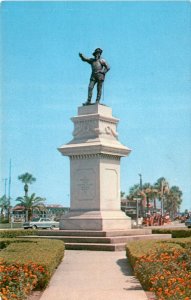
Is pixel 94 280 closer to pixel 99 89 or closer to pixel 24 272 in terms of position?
pixel 24 272

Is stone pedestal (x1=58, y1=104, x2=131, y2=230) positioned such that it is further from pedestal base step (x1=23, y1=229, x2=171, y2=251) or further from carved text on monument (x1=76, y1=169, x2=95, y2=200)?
pedestal base step (x1=23, y1=229, x2=171, y2=251)

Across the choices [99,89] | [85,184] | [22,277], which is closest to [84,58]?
[99,89]

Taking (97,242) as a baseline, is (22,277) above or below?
below

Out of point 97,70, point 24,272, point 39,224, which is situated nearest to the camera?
point 24,272

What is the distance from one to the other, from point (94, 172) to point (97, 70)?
16.8 ft

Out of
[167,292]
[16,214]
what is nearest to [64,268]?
[167,292]

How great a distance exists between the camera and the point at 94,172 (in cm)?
2302

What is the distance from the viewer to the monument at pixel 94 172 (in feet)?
74.7

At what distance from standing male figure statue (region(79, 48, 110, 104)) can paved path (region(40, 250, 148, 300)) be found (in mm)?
9704

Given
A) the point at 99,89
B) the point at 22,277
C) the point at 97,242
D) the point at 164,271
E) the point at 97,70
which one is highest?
the point at 97,70

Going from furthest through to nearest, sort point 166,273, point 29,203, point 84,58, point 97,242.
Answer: point 29,203
point 84,58
point 97,242
point 166,273

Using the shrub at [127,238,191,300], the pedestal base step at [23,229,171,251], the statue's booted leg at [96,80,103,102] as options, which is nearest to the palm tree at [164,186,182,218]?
the statue's booted leg at [96,80,103,102]

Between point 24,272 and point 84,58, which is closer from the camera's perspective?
point 24,272

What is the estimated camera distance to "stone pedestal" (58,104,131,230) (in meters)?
22.8
